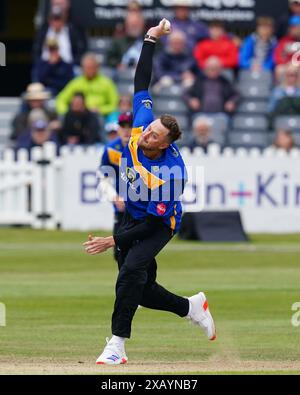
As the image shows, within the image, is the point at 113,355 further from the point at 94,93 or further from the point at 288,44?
the point at 288,44

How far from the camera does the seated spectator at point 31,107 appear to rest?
72.1 ft

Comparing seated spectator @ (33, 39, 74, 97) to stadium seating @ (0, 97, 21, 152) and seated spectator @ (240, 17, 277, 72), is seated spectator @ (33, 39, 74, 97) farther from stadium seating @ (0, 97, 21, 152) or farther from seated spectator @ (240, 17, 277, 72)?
seated spectator @ (240, 17, 277, 72)

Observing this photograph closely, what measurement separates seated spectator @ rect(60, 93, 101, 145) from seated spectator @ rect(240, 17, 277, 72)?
11.6ft

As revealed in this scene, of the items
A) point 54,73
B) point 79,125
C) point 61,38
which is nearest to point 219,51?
point 61,38

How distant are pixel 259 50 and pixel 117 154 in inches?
415

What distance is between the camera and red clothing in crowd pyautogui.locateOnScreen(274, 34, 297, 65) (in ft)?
76.8

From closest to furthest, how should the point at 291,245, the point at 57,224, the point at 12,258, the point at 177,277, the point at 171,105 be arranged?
the point at 177,277 < the point at 12,258 < the point at 291,245 < the point at 57,224 < the point at 171,105

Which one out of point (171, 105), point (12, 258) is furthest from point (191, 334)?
point (171, 105)

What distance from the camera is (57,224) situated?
21203mm

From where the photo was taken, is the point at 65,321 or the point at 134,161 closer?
the point at 134,161

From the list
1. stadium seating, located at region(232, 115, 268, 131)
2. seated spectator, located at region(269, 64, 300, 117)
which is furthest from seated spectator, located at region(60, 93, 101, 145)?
seated spectator, located at region(269, 64, 300, 117)

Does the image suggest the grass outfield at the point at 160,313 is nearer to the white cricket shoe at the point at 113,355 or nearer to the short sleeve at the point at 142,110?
the white cricket shoe at the point at 113,355

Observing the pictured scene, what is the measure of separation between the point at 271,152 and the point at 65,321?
10157 millimetres

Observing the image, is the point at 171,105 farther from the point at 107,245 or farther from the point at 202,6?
the point at 107,245
